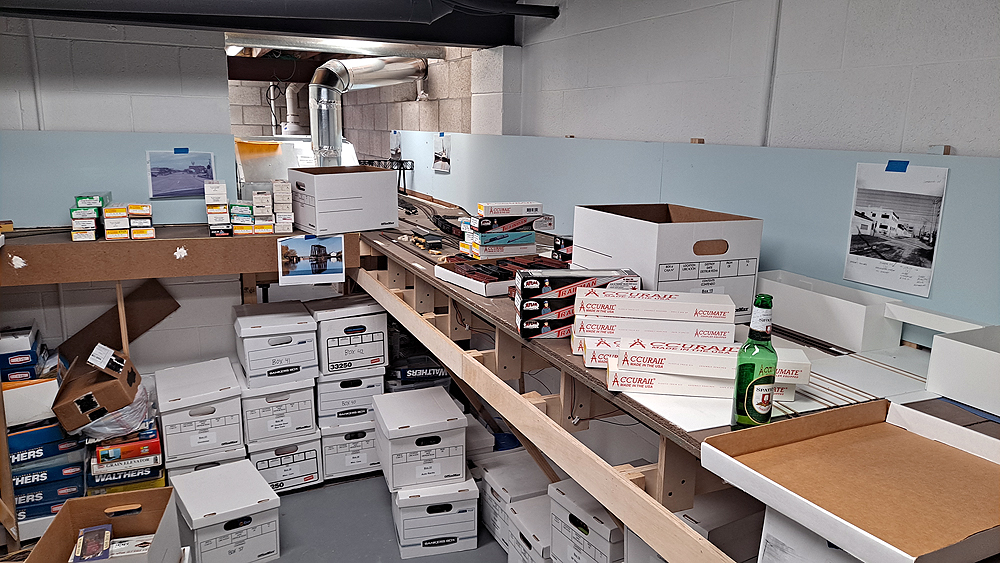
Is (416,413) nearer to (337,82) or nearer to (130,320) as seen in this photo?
(130,320)

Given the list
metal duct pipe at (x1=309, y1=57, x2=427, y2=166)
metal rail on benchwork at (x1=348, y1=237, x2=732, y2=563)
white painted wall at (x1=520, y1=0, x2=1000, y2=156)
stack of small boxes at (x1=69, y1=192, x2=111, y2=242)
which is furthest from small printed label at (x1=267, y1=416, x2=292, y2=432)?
metal duct pipe at (x1=309, y1=57, x2=427, y2=166)

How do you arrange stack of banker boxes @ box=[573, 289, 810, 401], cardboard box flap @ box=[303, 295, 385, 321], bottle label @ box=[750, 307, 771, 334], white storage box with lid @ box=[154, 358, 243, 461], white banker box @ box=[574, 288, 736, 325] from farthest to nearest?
cardboard box flap @ box=[303, 295, 385, 321] < white storage box with lid @ box=[154, 358, 243, 461] < white banker box @ box=[574, 288, 736, 325] < stack of banker boxes @ box=[573, 289, 810, 401] < bottle label @ box=[750, 307, 771, 334]

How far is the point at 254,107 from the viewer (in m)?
7.97

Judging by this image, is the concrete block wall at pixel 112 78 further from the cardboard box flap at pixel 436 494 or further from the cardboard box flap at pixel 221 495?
the cardboard box flap at pixel 436 494

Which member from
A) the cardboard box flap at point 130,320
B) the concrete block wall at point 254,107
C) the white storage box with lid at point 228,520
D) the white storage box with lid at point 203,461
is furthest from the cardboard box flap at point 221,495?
the concrete block wall at point 254,107

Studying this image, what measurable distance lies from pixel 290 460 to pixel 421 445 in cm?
85

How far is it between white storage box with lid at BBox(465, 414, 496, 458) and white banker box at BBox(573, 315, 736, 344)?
1.81 m

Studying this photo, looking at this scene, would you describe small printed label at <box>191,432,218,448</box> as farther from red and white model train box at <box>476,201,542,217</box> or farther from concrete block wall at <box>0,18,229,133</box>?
red and white model train box at <box>476,201,542,217</box>

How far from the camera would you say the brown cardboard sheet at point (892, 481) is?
85 centimetres

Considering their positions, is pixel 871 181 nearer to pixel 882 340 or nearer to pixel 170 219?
pixel 882 340

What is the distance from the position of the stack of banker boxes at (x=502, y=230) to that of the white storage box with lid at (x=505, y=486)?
0.98m

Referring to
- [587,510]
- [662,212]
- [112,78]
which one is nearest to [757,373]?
[662,212]

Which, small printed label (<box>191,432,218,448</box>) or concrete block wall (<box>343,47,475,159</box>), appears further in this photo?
concrete block wall (<box>343,47,475,159</box>)

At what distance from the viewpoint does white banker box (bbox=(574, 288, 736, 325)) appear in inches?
55.3
